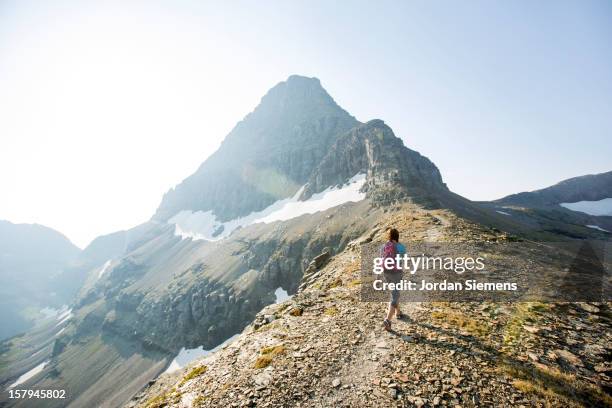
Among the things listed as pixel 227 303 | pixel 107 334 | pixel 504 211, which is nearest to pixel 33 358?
pixel 107 334

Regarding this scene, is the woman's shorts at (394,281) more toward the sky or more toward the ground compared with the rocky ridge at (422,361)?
more toward the sky

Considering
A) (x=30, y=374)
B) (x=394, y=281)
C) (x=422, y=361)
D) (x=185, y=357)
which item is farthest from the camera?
(x=30, y=374)

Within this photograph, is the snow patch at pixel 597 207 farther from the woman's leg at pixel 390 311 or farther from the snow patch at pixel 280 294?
the woman's leg at pixel 390 311

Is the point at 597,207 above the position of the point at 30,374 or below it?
above

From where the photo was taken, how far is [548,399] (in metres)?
6.73

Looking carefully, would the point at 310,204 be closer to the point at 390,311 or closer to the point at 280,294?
the point at 280,294

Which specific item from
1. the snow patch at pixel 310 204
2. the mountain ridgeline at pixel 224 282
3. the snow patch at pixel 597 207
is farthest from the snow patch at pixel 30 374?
A: the snow patch at pixel 597 207

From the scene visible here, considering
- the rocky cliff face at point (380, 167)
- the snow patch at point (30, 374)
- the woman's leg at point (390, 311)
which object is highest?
the rocky cliff face at point (380, 167)

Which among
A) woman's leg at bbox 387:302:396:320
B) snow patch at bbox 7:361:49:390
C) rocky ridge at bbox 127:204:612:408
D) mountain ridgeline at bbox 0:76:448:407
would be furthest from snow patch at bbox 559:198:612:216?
snow patch at bbox 7:361:49:390

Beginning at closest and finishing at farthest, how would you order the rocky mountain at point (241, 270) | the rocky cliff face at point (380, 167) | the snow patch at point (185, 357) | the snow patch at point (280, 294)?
the rocky cliff face at point (380, 167), the rocky mountain at point (241, 270), the snow patch at point (280, 294), the snow patch at point (185, 357)

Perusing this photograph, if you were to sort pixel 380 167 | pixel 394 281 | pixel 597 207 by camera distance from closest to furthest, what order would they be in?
pixel 394 281
pixel 380 167
pixel 597 207

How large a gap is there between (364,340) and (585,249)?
1193 inches

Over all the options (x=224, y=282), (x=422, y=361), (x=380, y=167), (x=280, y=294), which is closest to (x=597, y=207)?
(x=380, y=167)

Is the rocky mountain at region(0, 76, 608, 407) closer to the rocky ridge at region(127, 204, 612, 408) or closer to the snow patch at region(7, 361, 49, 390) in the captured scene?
the snow patch at region(7, 361, 49, 390)
